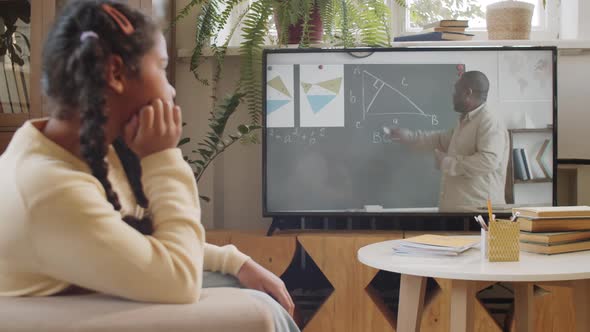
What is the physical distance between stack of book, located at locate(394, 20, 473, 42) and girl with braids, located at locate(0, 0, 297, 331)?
2.38 metres

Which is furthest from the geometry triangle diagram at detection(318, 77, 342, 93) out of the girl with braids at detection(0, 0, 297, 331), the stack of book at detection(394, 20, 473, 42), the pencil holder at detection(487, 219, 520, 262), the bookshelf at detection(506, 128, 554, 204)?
the girl with braids at detection(0, 0, 297, 331)

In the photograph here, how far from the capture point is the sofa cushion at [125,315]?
0.81m

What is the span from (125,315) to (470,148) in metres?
2.32

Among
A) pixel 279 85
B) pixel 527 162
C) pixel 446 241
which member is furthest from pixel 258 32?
pixel 446 241

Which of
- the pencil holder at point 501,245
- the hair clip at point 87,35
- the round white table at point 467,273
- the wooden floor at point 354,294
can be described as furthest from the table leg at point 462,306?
the hair clip at point 87,35

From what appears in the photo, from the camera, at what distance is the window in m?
3.55

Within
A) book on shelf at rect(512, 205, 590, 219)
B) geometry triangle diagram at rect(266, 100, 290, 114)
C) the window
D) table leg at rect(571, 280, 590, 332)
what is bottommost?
table leg at rect(571, 280, 590, 332)

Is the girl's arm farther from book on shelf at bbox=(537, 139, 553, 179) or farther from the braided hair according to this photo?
book on shelf at bbox=(537, 139, 553, 179)

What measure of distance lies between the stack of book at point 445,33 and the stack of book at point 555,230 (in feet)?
4.29

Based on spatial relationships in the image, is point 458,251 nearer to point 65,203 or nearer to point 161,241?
point 161,241

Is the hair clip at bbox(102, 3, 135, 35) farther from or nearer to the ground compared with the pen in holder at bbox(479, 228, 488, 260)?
farther from the ground

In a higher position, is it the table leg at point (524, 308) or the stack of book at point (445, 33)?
the stack of book at point (445, 33)

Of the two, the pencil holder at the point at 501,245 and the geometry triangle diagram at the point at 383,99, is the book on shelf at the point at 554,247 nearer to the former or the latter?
the pencil holder at the point at 501,245

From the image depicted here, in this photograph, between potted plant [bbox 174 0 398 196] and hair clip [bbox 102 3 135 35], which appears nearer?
hair clip [bbox 102 3 135 35]
